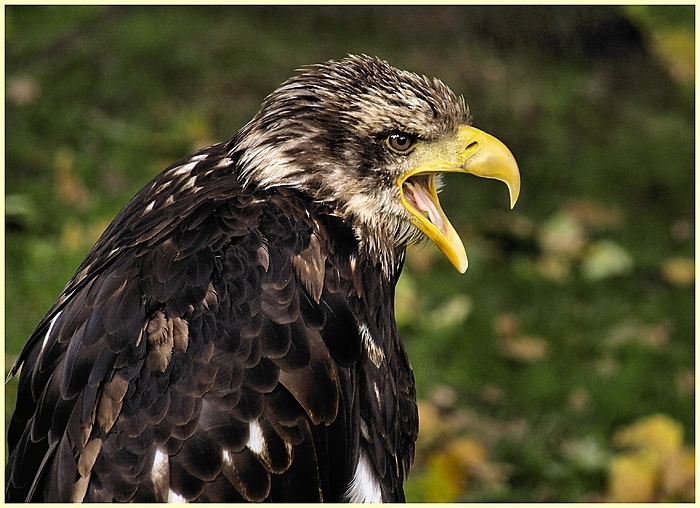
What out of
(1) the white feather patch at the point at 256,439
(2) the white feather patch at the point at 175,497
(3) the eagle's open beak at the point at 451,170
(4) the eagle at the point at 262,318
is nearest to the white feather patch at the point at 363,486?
(4) the eagle at the point at 262,318

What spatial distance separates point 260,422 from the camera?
9.62 feet

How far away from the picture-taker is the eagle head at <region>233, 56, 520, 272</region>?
10.6 feet

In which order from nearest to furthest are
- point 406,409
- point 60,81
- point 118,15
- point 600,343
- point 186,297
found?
point 186,297 → point 406,409 → point 600,343 → point 60,81 → point 118,15

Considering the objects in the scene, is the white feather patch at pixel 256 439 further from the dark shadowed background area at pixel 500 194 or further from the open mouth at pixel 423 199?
the dark shadowed background area at pixel 500 194

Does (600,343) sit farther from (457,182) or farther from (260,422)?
(260,422)

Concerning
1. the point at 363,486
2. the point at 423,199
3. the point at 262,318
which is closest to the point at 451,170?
the point at 423,199

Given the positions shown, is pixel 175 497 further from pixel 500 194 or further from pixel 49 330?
pixel 500 194

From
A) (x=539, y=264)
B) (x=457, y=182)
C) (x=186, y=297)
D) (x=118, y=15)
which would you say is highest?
(x=118, y=15)

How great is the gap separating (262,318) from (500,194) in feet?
15.7

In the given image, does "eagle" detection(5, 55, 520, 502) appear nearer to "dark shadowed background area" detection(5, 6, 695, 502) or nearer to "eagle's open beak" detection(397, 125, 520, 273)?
"eagle's open beak" detection(397, 125, 520, 273)

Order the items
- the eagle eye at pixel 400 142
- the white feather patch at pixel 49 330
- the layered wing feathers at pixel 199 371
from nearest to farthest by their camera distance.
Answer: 1. the layered wing feathers at pixel 199 371
2. the white feather patch at pixel 49 330
3. the eagle eye at pixel 400 142

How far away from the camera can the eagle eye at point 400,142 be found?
Answer: 326 centimetres

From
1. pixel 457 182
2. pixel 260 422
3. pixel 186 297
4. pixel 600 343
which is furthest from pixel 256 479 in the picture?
pixel 457 182

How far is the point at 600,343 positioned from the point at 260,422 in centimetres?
386
